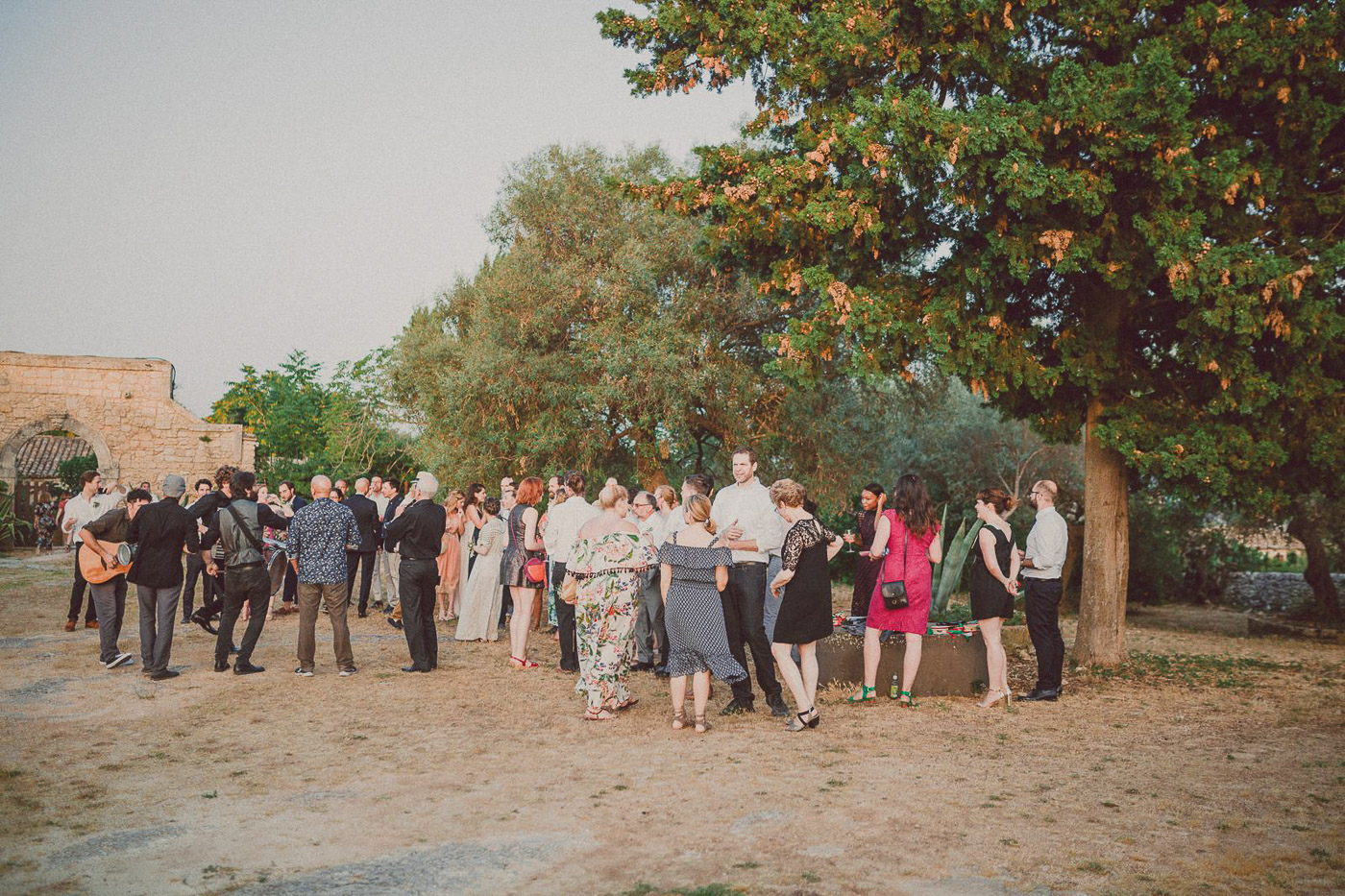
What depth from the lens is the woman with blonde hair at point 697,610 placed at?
7098 mm

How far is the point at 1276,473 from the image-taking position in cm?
955

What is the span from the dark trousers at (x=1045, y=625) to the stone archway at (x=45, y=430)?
87.7ft

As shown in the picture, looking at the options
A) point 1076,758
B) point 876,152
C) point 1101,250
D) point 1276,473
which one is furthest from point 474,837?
point 1276,473

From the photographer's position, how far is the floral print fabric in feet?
25.3

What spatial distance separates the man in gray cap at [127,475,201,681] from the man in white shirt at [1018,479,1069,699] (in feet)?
26.4

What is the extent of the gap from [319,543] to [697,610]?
4102 millimetres

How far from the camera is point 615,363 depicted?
15797mm

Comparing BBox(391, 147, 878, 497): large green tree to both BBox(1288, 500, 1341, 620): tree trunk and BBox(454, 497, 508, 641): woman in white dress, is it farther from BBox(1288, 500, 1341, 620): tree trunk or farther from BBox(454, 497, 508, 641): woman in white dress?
BBox(1288, 500, 1341, 620): tree trunk

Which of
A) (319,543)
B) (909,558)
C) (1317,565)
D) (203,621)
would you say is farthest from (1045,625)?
(1317,565)

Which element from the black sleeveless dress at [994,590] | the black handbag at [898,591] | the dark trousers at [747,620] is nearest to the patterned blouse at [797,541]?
the dark trousers at [747,620]

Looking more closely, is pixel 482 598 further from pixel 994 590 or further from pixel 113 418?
pixel 113 418

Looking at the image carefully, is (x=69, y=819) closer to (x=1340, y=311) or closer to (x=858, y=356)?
(x=858, y=356)

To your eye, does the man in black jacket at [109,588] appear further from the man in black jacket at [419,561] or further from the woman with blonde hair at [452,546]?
the woman with blonde hair at [452,546]

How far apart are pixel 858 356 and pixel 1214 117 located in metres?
4.24
